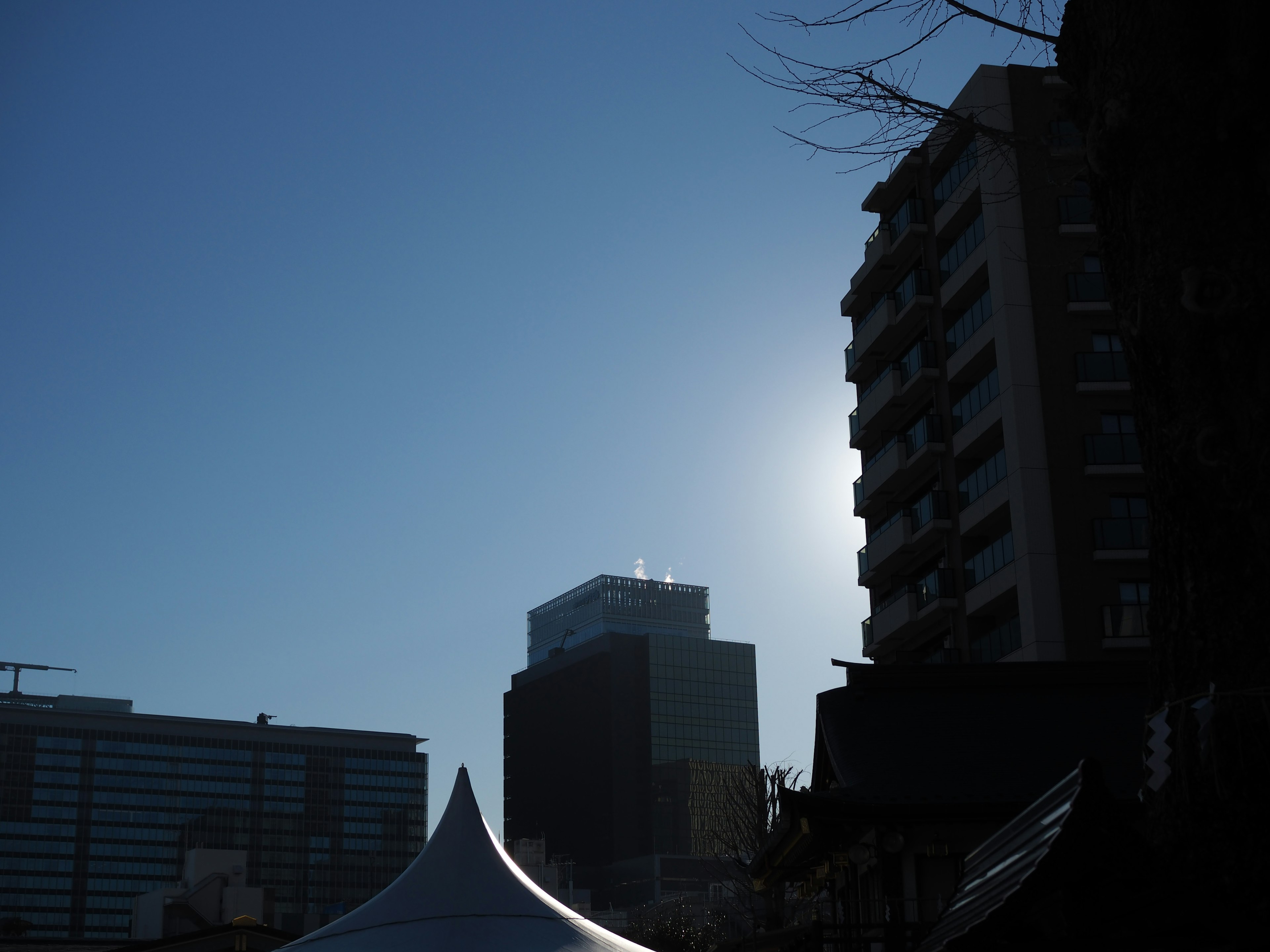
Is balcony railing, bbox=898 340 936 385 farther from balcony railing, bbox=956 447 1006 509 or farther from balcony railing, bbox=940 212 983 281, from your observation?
balcony railing, bbox=956 447 1006 509

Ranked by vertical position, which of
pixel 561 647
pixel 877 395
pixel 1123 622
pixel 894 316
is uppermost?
pixel 561 647

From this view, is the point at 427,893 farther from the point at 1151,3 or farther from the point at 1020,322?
the point at 1020,322

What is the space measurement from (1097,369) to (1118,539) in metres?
5.16

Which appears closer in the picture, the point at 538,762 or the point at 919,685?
the point at 919,685

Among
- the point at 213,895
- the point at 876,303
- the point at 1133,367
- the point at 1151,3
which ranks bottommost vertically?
the point at 213,895

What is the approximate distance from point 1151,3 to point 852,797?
11.4 metres

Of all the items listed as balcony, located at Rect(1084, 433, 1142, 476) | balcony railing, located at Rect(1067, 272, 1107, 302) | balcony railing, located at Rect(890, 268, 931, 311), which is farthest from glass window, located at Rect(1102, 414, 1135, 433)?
balcony railing, located at Rect(890, 268, 931, 311)

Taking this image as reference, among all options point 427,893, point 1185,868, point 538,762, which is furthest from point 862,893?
point 538,762

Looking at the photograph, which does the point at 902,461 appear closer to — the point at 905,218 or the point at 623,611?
the point at 905,218

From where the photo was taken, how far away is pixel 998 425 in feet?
118

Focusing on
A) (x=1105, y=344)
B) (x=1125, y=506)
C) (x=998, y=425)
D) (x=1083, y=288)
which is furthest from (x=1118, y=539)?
(x=1083, y=288)

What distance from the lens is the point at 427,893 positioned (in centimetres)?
1227

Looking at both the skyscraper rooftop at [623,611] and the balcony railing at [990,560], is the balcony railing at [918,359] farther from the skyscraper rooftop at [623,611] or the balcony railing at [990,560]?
the skyscraper rooftop at [623,611]

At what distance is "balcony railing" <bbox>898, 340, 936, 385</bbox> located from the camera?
39.8 metres
